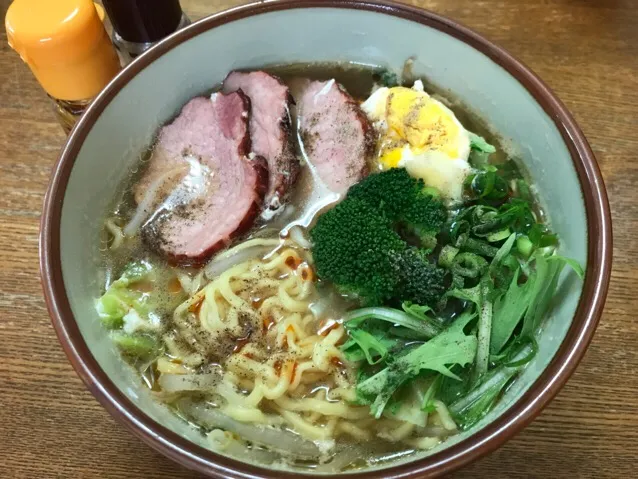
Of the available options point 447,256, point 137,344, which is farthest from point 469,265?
point 137,344

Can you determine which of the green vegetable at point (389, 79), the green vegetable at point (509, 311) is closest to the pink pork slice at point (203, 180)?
the green vegetable at point (389, 79)

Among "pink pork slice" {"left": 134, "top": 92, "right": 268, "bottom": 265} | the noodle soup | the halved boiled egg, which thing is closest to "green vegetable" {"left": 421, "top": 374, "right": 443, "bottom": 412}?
the noodle soup

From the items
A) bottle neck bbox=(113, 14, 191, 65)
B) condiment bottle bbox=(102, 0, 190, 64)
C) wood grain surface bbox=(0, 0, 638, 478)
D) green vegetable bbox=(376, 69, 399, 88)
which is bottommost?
wood grain surface bbox=(0, 0, 638, 478)

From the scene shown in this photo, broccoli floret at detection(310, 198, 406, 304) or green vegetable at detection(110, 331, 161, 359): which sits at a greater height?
broccoli floret at detection(310, 198, 406, 304)

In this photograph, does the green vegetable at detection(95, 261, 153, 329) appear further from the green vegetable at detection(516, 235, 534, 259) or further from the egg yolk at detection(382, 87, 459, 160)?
the green vegetable at detection(516, 235, 534, 259)

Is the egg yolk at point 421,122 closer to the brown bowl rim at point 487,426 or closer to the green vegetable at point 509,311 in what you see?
the brown bowl rim at point 487,426
